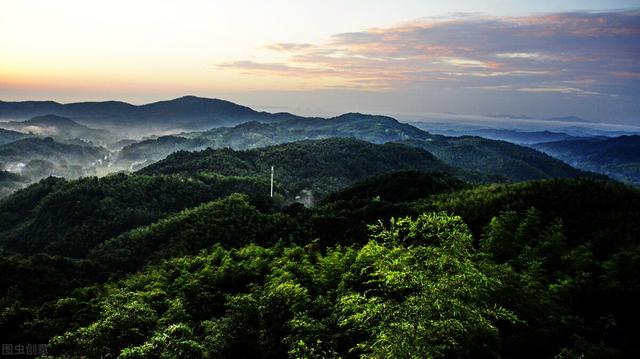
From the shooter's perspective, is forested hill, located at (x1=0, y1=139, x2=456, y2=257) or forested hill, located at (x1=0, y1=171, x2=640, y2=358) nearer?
forested hill, located at (x1=0, y1=171, x2=640, y2=358)

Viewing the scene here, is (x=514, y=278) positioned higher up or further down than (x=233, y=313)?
higher up

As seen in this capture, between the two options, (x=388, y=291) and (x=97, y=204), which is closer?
(x=388, y=291)

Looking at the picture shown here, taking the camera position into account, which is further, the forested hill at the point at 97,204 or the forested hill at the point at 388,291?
the forested hill at the point at 97,204

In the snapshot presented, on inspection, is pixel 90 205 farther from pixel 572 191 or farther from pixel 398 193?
pixel 572 191

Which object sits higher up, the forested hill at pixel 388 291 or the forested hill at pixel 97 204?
the forested hill at pixel 388 291

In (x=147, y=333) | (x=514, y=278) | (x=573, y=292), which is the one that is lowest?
(x=147, y=333)

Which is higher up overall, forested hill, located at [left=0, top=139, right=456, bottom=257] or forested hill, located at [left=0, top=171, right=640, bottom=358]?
forested hill, located at [left=0, top=171, right=640, bottom=358]

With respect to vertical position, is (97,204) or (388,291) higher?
(388,291)

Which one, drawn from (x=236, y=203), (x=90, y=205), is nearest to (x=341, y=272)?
(x=236, y=203)

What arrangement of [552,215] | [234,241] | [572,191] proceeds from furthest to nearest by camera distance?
1. [234,241]
2. [572,191]
3. [552,215]

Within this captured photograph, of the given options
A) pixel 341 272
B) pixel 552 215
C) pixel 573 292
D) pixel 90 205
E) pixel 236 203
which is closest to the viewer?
pixel 573 292

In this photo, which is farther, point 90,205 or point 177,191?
point 177,191
